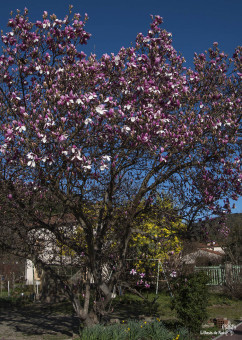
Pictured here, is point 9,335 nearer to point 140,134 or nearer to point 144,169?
point 144,169

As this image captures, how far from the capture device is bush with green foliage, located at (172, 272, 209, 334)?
9820 millimetres

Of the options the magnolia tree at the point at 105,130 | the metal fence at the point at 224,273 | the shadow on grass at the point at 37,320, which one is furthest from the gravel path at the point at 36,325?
the metal fence at the point at 224,273

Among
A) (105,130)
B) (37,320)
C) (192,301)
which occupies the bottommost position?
(37,320)

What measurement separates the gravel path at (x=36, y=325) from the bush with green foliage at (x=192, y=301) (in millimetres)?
3036

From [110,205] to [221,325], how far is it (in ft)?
19.4

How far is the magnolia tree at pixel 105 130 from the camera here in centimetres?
738

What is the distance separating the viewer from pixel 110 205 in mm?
9727

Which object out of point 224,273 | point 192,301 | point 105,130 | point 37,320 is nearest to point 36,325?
point 37,320

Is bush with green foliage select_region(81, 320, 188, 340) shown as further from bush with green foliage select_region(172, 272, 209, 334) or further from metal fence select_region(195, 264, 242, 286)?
metal fence select_region(195, 264, 242, 286)

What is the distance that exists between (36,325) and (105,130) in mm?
9186

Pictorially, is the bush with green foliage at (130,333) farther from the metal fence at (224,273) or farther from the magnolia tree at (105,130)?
the metal fence at (224,273)

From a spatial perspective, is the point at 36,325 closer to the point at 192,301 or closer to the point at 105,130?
the point at 192,301

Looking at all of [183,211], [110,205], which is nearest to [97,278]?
[110,205]

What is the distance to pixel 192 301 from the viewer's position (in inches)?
388
